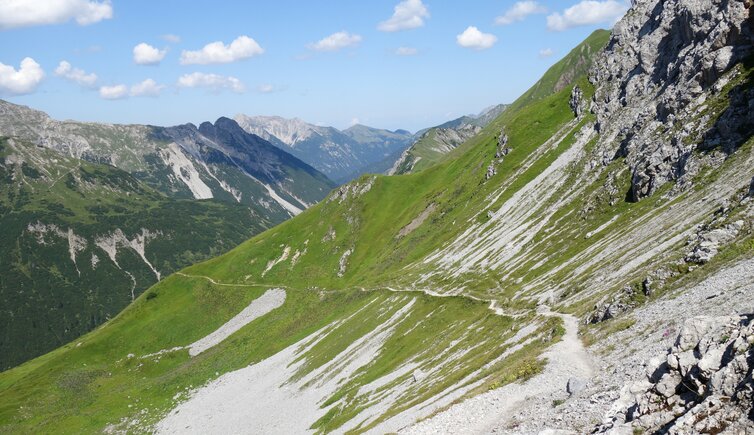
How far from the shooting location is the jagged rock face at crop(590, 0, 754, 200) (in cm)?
8344

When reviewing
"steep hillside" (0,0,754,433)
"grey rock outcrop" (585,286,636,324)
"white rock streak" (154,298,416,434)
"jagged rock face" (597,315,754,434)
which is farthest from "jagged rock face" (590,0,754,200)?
"jagged rock face" (597,315,754,434)

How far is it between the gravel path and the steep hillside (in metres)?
0.20

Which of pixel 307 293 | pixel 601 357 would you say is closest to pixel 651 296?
pixel 601 357

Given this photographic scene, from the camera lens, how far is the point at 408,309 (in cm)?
10375

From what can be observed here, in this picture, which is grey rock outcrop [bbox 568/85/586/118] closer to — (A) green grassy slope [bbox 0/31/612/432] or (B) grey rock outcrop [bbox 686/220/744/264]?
(A) green grassy slope [bbox 0/31/612/432]

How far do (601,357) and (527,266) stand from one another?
57.7 metres

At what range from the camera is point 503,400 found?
37.0 meters

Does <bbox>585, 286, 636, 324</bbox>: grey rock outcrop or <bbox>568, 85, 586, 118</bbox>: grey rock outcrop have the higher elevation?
<bbox>568, 85, 586, 118</bbox>: grey rock outcrop

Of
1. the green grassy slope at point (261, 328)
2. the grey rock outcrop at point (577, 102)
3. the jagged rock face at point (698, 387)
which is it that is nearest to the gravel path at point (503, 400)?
the jagged rock face at point (698, 387)

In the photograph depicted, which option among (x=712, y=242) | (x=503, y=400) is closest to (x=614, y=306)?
(x=712, y=242)

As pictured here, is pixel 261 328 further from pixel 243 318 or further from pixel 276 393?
pixel 276 393

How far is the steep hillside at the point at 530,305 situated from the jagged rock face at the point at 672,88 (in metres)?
0.53

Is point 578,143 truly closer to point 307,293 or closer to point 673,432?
point 307,293

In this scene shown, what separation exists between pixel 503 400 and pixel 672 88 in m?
93.7
